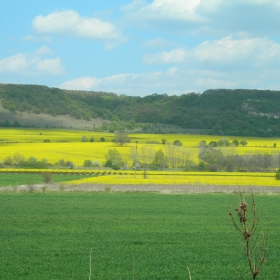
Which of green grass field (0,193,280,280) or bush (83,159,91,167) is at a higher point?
green grass field (0,193,280,280)

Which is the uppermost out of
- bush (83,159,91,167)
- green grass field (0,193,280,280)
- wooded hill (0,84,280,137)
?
wooded hill (0,84,280,137)

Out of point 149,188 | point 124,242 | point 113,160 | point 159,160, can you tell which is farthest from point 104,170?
point 124,242

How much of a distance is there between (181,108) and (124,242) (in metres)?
125

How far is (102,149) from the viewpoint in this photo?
77.8 metres

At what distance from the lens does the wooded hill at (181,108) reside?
122188 mm

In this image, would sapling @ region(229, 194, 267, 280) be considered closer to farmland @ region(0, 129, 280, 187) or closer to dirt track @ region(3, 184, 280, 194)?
dirt track @ region(3, 184, 280, 194)

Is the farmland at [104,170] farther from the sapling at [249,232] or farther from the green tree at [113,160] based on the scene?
the sapling at [249,232]

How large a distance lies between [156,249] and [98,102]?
14621 centimetres

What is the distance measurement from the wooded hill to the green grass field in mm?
95422

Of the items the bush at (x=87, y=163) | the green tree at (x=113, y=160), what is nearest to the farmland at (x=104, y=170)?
the bush at (x=87, y=163)

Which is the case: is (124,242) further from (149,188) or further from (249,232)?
(149,188)

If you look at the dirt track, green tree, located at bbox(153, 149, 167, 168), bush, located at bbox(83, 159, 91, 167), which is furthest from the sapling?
green tree, located at bbox(153, 149, 167, 168)

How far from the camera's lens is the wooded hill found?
122188 millimetres

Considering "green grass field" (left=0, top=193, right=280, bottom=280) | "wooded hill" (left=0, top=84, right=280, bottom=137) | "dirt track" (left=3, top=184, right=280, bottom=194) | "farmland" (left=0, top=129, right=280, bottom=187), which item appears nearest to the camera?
"green grass field" (left=0, top=193, right=280, bottom=280)
